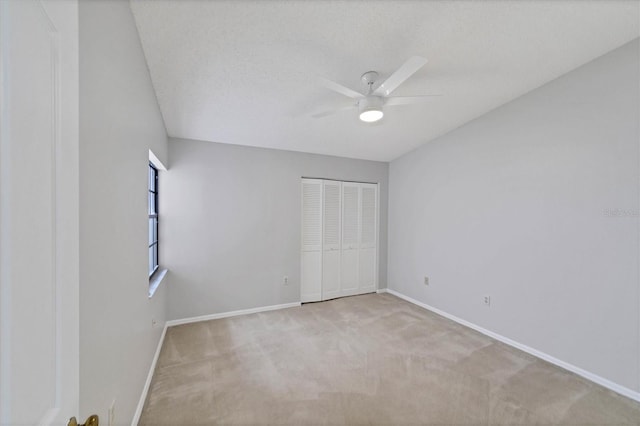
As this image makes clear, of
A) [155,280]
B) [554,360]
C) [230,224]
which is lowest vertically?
[554,360]

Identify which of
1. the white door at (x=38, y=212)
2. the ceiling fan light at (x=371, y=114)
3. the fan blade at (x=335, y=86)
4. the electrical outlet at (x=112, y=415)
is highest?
the fan blade at (x=335, y=86)

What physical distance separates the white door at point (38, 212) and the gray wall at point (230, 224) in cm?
290

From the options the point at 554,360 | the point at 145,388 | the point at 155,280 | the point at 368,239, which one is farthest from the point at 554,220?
the point at 155,280

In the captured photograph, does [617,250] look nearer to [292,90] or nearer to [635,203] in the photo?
[635,203]

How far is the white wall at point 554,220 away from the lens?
215cm

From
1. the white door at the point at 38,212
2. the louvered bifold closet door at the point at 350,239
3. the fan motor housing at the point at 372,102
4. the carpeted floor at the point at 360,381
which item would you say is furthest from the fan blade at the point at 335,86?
the louvered bifold closet door at the point at 350,239

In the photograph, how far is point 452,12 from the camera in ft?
5.76

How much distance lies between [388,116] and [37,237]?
326 cm

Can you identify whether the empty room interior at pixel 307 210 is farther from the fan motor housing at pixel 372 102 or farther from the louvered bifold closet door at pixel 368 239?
the louvered bifold closet door at pixel 368 239

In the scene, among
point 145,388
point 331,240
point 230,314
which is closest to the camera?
point 145,388

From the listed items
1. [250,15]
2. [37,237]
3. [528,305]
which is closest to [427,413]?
[528,305]

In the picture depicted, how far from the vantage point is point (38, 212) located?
485mm

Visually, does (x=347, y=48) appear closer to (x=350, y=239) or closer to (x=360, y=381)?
(x=360, y=381)

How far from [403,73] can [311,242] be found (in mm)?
2912
